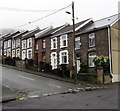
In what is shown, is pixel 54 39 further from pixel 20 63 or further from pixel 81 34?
pixel 20 63

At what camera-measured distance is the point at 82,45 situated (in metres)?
26.0

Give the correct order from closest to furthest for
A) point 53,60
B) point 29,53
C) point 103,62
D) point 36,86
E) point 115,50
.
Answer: point 36,86 < point 103,62 < point 115,50 < point 53,60 < point 29,53

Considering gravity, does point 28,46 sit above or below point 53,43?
above

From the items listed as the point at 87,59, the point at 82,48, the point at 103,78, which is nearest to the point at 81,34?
the point at 82,48

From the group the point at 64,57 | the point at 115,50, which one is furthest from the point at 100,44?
the point at 64,57

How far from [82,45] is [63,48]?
11.8ft

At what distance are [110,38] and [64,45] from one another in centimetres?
835

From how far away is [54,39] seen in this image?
3072 cm

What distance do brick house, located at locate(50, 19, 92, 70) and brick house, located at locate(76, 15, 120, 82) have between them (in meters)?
1.70

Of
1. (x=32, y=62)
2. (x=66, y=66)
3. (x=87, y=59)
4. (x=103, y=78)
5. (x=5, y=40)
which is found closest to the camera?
(x=103, y=78)

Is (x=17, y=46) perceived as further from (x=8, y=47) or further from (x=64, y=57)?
(x=64, y=57)

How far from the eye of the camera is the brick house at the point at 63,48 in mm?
27297

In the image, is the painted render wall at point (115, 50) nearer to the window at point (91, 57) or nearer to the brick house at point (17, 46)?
the window at point (91, 57)

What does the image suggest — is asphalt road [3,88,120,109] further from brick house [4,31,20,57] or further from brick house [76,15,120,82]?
brick house [4,31,20,57]
